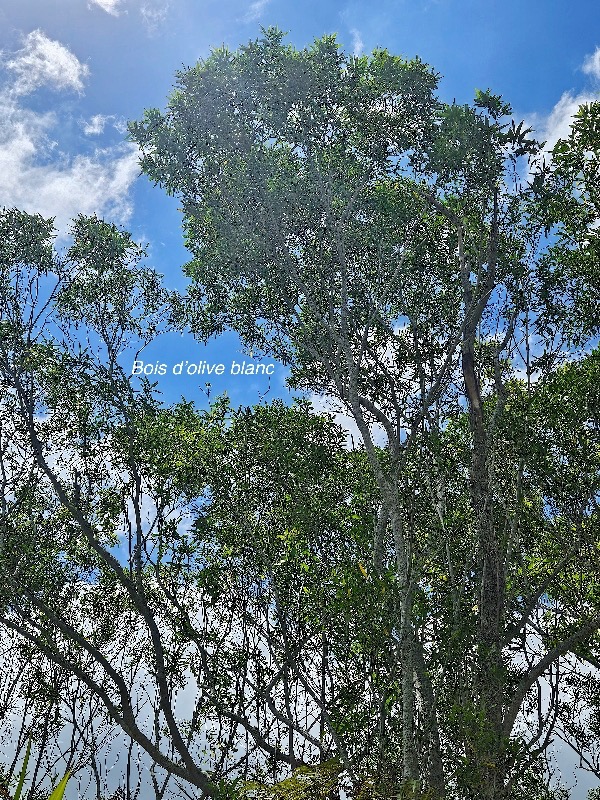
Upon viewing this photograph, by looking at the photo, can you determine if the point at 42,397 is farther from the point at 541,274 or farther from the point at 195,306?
the point at 541,274

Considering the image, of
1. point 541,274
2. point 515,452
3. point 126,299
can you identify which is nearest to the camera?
point 515,452

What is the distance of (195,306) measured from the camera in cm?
1484

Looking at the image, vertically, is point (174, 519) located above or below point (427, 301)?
below

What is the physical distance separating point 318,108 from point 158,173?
3.25 metres

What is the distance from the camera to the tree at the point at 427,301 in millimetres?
10922

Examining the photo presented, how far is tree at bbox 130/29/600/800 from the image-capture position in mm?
10922

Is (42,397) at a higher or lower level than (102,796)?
higher

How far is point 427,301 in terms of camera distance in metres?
13.8

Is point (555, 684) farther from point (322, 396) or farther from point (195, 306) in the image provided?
point (195, 306)

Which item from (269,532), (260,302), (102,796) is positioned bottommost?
(102,796)

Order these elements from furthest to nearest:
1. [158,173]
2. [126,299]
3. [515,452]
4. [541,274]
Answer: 1. [126,299]
2. [158,173]
3. [541,274]
4. [515,452]

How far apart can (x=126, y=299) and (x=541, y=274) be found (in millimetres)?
8063

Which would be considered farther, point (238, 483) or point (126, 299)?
point (126, 299)

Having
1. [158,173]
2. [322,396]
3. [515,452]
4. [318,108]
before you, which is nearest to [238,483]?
[322,396]
